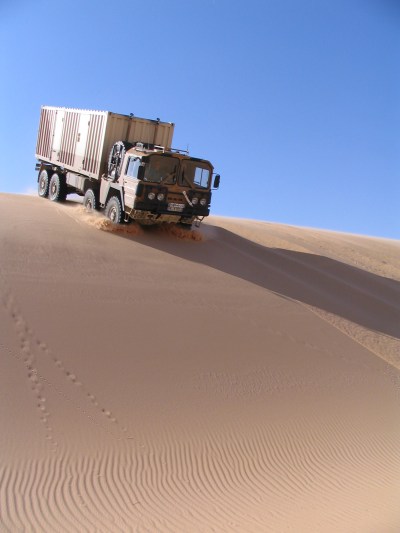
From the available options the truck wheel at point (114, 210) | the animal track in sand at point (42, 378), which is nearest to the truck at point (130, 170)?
the truck wheel at point (114, 210)

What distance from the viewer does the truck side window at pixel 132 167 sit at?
1352cm

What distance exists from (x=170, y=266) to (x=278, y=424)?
5.65 meters

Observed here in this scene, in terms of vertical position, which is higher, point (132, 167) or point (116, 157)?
point (116, 157)

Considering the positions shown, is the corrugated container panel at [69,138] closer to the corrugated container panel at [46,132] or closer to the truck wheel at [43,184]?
the corrugated container panel at [46,132]

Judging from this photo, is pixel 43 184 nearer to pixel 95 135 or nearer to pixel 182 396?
pixel 95 135

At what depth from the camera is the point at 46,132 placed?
19797 millimetres

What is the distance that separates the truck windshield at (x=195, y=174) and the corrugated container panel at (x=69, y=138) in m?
4.64

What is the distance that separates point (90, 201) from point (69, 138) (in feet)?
8.83

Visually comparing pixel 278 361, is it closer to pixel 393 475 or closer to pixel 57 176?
pixel 393 475

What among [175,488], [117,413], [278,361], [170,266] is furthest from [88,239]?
[175,488]

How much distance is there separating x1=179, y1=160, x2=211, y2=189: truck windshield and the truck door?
3.90 feet

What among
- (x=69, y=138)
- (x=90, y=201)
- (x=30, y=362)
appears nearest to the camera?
(x=30, y=362)

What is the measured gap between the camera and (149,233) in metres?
14.7

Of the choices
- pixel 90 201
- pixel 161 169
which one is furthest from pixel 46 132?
pixel 161 169
